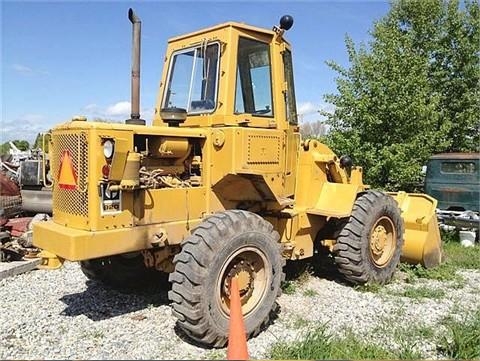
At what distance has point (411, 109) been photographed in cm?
1162

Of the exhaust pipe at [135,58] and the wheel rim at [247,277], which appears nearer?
the wheel rim at [247,277]

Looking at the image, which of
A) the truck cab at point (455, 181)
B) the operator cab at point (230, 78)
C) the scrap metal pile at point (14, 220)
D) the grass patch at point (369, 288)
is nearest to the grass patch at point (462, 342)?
the grass patch at point (369, 288)

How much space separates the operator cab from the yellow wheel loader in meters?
0.01

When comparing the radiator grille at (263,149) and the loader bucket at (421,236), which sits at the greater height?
the radiator grille at (263,149)

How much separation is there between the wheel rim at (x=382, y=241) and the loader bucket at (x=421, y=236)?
0.69 m

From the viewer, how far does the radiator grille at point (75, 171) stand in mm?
4270

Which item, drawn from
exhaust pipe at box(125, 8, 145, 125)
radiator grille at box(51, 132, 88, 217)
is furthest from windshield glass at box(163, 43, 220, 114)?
radiator grille at box(51, 132, 88, 217)

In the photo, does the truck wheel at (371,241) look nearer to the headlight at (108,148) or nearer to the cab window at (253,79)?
the cab window at (253,79)

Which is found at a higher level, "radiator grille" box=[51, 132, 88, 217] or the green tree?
the green tree

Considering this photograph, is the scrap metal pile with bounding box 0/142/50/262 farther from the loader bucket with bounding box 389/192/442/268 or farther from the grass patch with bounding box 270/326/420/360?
the loader bucket with bounding box 389/192/442/268

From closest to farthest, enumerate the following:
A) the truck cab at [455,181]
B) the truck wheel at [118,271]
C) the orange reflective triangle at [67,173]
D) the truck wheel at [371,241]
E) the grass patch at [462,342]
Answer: the grass patch at [462,342] < the orange reflective triangle at [67,173] < the truck wheel at [118,271] < the truck wheel at [371,241] < the truck cab at [455,181]

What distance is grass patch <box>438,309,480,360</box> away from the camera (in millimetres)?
4078

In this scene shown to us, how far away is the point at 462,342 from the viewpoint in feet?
13.6

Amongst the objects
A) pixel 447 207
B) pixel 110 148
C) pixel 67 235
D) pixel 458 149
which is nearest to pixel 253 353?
pixel 67 235
